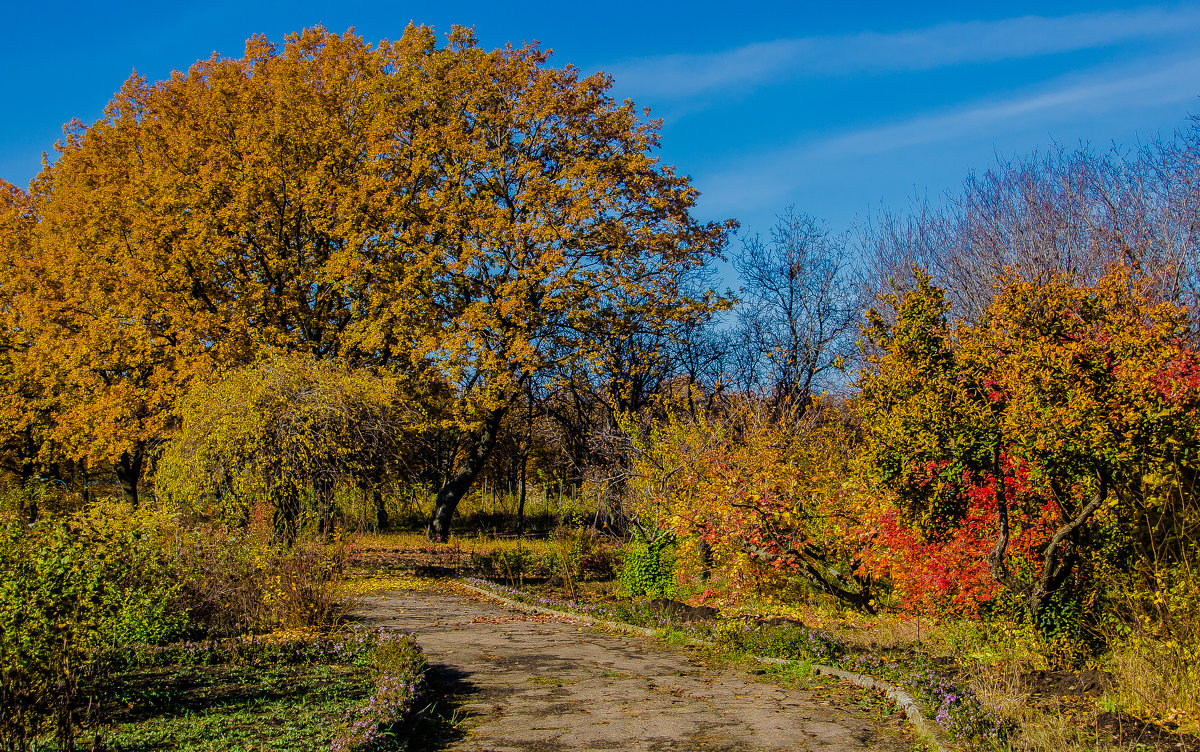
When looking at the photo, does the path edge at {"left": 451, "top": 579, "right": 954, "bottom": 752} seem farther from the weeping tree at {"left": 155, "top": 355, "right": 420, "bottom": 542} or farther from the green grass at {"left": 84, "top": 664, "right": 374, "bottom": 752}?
the weeping tree at {"left": 155, "top": 355, "right": 420, "bottom": 542}

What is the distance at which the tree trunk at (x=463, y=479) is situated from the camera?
2064cm

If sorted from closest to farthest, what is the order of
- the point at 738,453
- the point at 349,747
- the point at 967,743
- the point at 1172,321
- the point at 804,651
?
the point at 349,747 → the point at 967,743 → the point at 1172,321 → the point at 804,651 → the point at 738,453

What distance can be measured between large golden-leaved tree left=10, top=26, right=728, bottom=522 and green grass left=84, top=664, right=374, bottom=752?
11.8 meters

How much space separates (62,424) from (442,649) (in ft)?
51.8

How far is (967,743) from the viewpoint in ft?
16.2

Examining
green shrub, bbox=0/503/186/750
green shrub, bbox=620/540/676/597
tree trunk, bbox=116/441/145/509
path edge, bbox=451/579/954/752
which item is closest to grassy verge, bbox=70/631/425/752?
green shrub, bbox=0/503/186/750

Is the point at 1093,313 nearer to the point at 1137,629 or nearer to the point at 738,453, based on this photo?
the point at 1137,629

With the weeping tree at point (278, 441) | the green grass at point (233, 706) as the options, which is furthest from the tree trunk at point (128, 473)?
the green grass at point (233, 706)

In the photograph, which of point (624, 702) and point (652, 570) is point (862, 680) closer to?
point (624, 702)

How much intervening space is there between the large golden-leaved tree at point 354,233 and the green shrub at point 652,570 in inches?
290

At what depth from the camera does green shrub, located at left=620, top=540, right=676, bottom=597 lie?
39.2 feet

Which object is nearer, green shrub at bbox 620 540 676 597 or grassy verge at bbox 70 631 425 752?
grassy verge at bbox 70 631 425 752

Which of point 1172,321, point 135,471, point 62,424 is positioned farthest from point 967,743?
point 135,471

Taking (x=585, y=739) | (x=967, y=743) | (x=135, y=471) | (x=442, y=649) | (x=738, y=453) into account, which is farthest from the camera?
(x=135, y=471)
